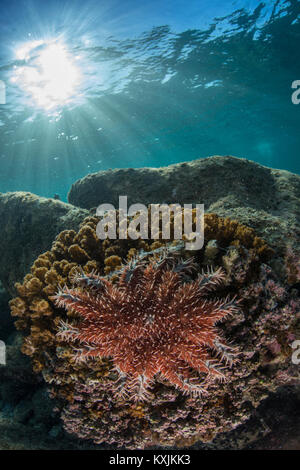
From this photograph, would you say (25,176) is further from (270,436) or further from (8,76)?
(270,436)

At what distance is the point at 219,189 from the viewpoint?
20.2ft

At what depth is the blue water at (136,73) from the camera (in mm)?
11859

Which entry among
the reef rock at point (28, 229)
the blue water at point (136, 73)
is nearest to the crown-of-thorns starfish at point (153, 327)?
the reef rock at point (28, 229)

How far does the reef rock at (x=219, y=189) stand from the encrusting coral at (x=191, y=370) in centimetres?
144

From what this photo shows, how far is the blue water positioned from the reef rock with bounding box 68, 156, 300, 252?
26.8 feet

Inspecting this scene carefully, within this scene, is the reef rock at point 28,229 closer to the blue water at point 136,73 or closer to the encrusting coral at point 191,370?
the encrusting coral at point 191,370

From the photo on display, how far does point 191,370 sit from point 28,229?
5836mm

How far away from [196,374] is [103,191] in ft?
20.8

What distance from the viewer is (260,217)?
4.50m

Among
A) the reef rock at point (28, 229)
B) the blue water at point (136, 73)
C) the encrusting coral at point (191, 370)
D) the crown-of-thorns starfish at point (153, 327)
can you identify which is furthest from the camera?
the blue water at point (136, 73)

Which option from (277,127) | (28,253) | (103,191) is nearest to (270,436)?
(28,253)

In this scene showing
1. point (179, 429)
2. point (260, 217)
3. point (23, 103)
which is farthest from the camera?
point (23, 103)

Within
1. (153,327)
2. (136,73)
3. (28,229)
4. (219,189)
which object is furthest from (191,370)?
(136,73)

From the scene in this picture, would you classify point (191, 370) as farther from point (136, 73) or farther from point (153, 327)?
point (136, 73)
